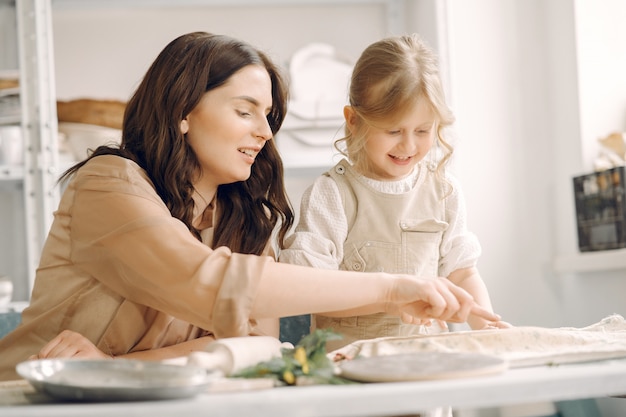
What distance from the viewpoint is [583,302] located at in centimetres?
298

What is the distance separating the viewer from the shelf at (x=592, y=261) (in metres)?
2.62

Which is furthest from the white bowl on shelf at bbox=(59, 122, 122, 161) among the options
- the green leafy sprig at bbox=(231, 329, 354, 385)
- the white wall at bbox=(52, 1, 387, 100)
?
the green leafy sprig at bbox=(231, 329, 354, 385)

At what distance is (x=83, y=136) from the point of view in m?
2.91

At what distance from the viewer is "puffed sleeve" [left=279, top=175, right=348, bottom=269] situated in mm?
1545

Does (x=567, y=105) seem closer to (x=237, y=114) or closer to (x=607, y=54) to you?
(x=607, y=54)

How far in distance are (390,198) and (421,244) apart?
11 cm

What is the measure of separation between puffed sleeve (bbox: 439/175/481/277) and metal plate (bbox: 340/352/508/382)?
847mm

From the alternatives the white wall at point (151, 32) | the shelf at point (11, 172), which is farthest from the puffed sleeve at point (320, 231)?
the white wall at point (151, 32)

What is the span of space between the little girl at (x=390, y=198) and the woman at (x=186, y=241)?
0.37 ft

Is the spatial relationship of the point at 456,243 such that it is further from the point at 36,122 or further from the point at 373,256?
the point at 36,122

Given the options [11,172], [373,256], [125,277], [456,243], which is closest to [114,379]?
[125,277]

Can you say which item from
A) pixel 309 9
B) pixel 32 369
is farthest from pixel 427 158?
pixel 309 9

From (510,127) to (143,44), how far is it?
143 centimetres

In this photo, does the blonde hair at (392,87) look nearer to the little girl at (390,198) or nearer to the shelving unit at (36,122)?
the little girl at (390,198)
